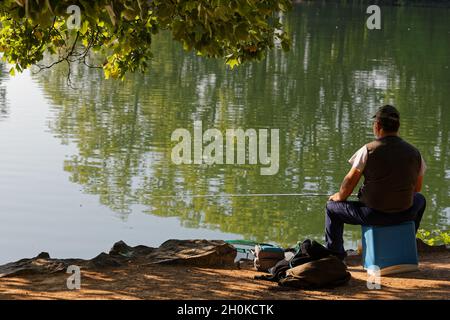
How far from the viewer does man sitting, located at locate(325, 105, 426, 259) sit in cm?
760

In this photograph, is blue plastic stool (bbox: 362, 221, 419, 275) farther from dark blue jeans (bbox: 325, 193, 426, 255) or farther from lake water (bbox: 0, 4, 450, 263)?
lake water (bbox: 0, 4, 450, 263)

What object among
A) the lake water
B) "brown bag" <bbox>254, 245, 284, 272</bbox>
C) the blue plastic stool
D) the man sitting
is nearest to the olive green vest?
the man sitting

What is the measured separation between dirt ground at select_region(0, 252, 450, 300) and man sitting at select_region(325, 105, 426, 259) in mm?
493

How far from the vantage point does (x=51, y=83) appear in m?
28.1

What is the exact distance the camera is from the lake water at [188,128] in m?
→ 13.5

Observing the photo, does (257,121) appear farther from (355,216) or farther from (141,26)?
(355,216)

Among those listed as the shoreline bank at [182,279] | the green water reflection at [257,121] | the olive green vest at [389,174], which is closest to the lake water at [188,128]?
the green water reflection at [257,121]

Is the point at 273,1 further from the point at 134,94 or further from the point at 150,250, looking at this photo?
the point at 134,94

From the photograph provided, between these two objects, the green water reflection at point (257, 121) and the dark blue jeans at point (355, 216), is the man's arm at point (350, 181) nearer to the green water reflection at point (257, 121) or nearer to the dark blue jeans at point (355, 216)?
the dark blue jeans at point (355, 216)

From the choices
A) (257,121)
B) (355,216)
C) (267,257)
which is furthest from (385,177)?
(257,121)
